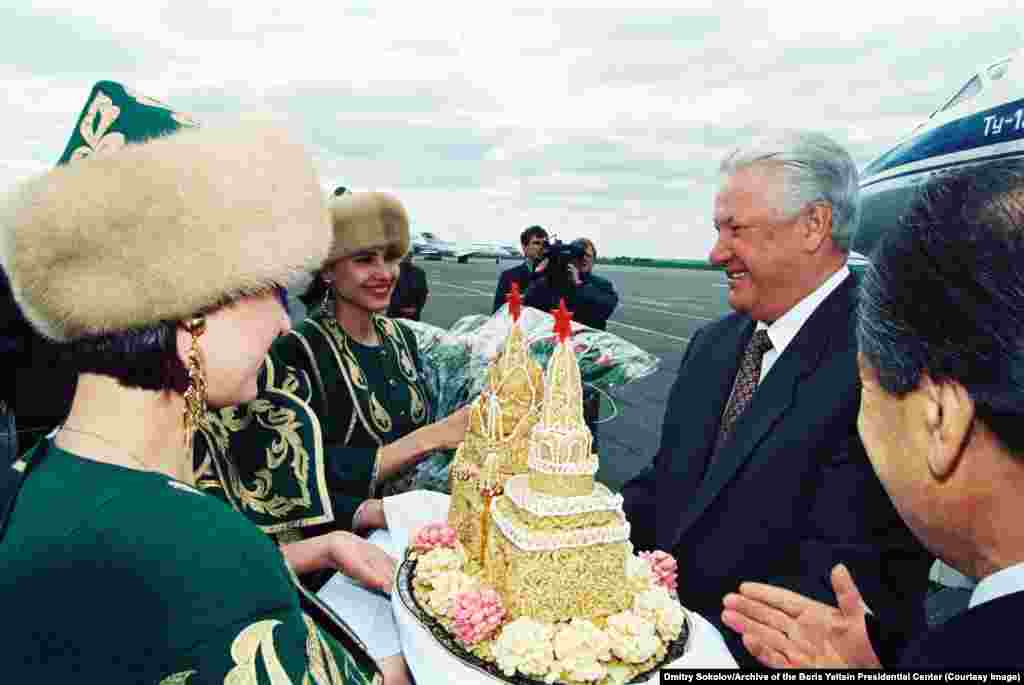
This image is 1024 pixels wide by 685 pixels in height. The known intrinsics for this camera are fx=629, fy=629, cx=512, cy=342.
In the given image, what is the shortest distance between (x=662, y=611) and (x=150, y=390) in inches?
65.7

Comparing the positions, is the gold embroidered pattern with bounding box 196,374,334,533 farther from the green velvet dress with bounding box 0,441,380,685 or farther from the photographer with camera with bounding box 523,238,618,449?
the photographer with camera with bounding box 523,238,618,449

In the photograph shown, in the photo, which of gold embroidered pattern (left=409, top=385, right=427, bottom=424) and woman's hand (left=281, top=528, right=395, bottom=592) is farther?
gold embroidered pattern (left=409, top=385, right=427, bottom=424)

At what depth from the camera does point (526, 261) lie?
9273mm

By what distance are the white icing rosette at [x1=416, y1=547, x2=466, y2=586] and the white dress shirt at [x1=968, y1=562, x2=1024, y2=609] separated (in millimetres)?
1685

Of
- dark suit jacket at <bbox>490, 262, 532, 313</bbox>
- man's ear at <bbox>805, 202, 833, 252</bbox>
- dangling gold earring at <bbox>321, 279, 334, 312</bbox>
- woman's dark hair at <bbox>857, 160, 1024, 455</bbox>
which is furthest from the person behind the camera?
dark suit jacket at <bbox>490, 262, 532, 313</bbox>

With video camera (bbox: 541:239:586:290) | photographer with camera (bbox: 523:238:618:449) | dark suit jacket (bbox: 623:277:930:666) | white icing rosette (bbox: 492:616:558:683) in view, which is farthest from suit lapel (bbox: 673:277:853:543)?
video camera (bbox: 541:239:586:290)

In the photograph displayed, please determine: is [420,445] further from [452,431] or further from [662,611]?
[662,611]

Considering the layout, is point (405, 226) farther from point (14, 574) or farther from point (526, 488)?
point (14, 574)

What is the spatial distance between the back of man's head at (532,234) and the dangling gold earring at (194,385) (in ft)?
25.8

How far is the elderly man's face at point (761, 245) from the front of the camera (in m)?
2.73

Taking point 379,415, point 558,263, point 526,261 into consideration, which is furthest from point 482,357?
point 526,261

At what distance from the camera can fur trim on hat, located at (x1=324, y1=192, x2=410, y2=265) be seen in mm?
3510

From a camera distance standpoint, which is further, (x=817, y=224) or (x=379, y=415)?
(x=379, y=415)

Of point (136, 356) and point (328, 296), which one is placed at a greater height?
point (136, 356)
